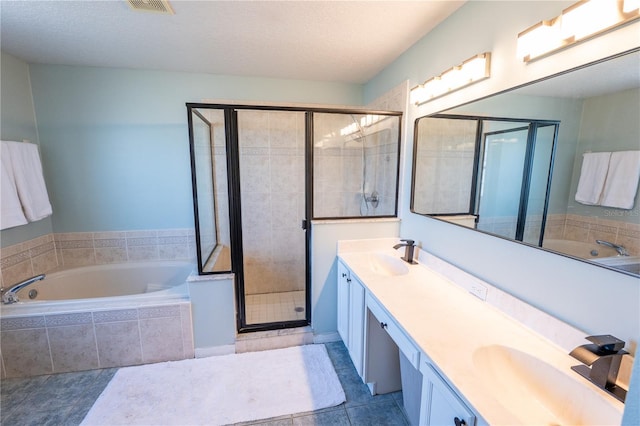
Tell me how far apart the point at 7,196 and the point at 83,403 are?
1.75m

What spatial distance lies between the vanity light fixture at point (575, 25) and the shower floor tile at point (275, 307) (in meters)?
2.58

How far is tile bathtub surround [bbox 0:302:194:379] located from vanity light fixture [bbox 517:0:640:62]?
267 cm

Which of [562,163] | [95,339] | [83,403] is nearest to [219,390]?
[83,403]

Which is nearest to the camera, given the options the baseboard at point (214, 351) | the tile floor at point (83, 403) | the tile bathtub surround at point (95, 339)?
the tile floor at point (83, 403)

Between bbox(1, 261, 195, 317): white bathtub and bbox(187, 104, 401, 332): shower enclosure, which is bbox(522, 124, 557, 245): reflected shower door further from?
bbox(1, 261, 195, 317): white bathtub

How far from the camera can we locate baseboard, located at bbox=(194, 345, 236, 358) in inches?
88.7

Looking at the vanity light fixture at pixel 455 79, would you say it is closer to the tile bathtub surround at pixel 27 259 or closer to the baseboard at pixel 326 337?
the baseboard at pixel 326 337

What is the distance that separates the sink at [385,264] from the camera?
6.85 feet

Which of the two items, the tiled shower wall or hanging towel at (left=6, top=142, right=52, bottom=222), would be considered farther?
the tiled shower wall

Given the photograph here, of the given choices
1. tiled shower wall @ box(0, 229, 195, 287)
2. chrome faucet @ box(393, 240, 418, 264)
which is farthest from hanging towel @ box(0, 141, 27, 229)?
chrome faucet @ box(393, 240, 418, 264)

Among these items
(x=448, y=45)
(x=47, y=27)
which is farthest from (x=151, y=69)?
(x=448, y=45)

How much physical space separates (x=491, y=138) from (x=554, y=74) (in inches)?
15.8

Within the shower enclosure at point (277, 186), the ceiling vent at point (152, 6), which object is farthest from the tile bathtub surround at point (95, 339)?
the ceiling vent at point (152, 6)

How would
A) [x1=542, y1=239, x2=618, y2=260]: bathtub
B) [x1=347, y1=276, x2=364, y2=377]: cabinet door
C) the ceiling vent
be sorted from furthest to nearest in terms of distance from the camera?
[x1=347, y1=276, x2=364, y2=377]: cabinet door → the ceiling vent → [x1=542, y1=239, x2=618, y2=260]: bathtub
